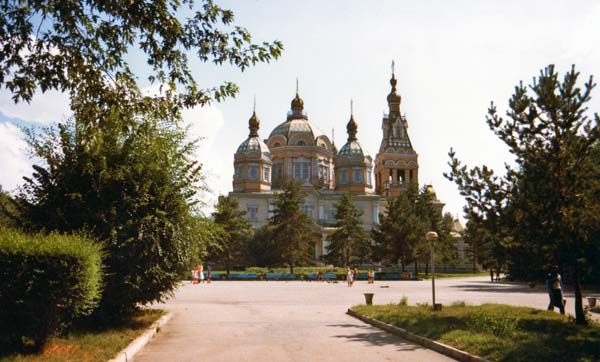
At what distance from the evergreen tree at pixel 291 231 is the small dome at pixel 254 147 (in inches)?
756

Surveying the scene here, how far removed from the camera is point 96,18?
970 cm

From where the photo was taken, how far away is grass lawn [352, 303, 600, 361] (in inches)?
382

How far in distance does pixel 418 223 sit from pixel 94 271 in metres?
50.9

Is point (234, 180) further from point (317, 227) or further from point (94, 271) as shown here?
point (94, 271)

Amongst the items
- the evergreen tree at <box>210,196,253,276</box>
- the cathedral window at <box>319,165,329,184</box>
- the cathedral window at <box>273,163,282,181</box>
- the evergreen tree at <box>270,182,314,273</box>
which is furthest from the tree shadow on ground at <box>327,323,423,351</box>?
the cathedral window at <box>319,165,329,184</box>

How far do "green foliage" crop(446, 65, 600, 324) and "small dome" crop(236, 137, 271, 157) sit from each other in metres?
68.4

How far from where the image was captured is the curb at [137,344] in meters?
9.82

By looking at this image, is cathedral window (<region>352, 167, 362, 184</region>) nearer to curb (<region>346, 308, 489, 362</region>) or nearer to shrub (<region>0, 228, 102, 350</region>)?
curb (<region>346, 308, 489, 362</region>)

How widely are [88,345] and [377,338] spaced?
20.2ft

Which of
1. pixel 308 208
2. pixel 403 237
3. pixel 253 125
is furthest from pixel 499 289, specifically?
pixel 253 125

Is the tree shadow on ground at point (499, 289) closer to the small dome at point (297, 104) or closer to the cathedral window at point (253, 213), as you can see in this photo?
the cathedral window at point (253, 213)

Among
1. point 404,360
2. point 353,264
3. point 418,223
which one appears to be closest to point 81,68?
point 404,360

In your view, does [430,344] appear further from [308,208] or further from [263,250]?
[308,208]

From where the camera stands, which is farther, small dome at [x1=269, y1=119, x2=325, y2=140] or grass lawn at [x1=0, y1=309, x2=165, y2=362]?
small dome at [x1=269, y1=119, x2=325, y2=140]
